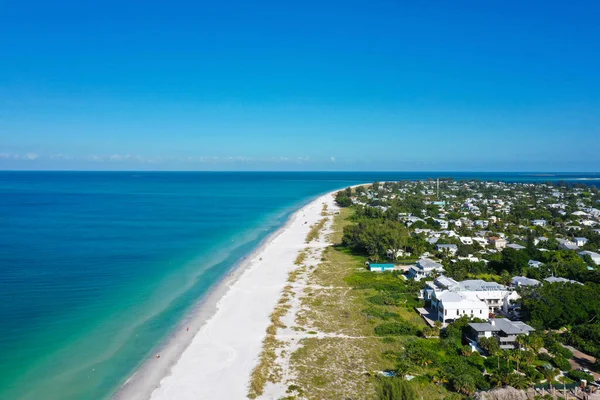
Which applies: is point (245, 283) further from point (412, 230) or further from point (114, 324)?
point (412, 230)

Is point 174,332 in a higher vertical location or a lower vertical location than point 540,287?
lower

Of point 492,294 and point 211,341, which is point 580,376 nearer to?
point 492,294

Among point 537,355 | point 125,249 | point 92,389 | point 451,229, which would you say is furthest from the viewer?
point 451,229

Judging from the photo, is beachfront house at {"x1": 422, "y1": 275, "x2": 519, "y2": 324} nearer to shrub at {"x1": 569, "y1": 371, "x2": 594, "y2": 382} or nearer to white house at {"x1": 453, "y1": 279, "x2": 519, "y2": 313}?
white house at {"x1": 453, "y1": 279, "x2": 519, "y2": 313}

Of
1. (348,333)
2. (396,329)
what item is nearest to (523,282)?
(396,329)

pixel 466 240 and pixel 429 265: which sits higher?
pixel 429 265

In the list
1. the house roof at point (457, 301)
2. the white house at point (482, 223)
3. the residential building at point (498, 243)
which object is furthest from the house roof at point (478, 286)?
the white house at point (482, 223)

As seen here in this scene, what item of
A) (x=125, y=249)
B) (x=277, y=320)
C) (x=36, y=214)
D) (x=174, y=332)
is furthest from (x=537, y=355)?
(x=36, y=214)
